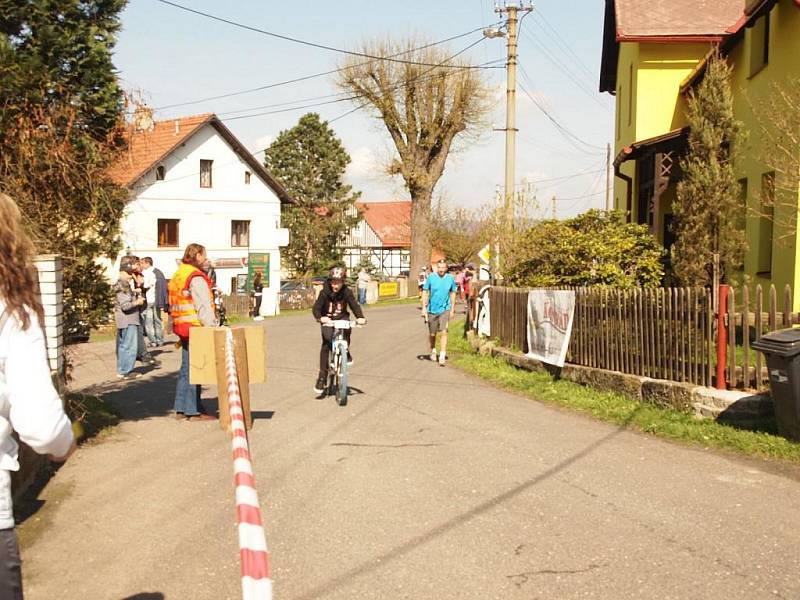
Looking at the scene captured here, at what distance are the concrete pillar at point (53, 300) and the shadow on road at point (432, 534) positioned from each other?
12.7 feet

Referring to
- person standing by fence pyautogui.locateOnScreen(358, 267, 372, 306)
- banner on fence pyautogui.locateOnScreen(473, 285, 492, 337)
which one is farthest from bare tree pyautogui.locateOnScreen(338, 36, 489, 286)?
banner on fence pyautogui.locateOnScreen(473, 285, 492, 337)

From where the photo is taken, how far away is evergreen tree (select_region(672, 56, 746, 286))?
14.3m

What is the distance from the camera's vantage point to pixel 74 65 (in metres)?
8.15

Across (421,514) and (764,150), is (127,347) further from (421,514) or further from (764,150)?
(764,150)

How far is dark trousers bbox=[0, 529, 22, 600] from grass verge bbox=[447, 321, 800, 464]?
710 cm

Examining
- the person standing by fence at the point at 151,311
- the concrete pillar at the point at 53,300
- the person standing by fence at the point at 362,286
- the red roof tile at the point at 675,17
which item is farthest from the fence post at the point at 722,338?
the person standing by fence at the point at 362,286

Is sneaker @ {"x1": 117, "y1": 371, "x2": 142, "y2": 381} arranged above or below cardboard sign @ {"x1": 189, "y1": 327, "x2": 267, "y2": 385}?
below

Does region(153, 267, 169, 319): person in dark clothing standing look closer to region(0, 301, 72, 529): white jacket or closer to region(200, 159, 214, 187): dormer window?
region(0, 301, 72, 529): white jacket

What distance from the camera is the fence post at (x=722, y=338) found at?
9.70 m

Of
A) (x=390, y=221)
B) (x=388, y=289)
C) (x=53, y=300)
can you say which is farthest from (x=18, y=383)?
(x=390, y=221)

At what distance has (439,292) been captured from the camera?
54.0 ft

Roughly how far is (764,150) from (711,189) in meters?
1.09

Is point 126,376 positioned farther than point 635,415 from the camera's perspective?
Yes

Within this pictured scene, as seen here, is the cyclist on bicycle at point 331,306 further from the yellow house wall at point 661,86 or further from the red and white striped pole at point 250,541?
the yellow house wall at point 661,86
